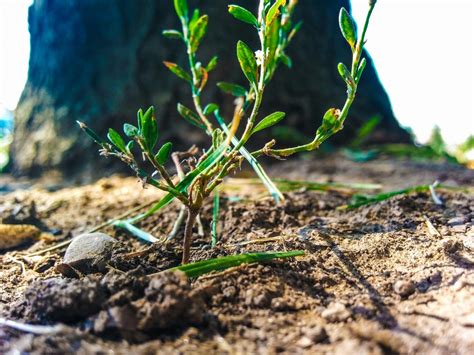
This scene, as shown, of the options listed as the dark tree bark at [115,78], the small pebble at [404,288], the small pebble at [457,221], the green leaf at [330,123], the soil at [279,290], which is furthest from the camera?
the dark tree bark at [115,78]

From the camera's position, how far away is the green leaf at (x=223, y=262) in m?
1.05

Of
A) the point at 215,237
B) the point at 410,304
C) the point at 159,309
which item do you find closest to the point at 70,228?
the point at 215,237

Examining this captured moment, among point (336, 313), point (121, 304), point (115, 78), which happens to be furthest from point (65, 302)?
point (115, 78)

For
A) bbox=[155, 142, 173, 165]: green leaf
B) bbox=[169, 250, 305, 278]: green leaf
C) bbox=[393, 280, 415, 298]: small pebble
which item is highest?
bbox=[155, 142, 173, 165]: green leaf

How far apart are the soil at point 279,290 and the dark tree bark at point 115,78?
1425mm

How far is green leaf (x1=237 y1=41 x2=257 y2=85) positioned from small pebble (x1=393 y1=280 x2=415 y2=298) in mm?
583

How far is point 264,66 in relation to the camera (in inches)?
42.9

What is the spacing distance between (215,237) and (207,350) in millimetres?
553

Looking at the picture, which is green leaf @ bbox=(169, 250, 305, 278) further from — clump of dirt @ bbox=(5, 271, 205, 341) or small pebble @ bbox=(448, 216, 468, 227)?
small pebble @ bbox=(448, 216, 468, 227)

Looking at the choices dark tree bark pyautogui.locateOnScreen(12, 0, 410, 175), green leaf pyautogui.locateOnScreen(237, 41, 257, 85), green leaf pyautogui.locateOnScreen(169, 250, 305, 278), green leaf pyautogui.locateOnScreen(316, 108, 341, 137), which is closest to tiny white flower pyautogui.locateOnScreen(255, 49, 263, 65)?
green leaf pyautogui.locateOnScreen(237, 41, 257, 85)

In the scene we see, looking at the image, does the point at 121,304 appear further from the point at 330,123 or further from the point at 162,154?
the point at 330,123

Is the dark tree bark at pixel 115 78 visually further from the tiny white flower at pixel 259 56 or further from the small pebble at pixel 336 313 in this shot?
the small pebble at pixel 336 313

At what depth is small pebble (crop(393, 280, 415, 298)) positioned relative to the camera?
39.9 inches

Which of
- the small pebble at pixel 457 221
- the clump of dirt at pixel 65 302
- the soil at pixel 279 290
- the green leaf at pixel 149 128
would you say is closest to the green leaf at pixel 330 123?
the soil at pixel 279 290
